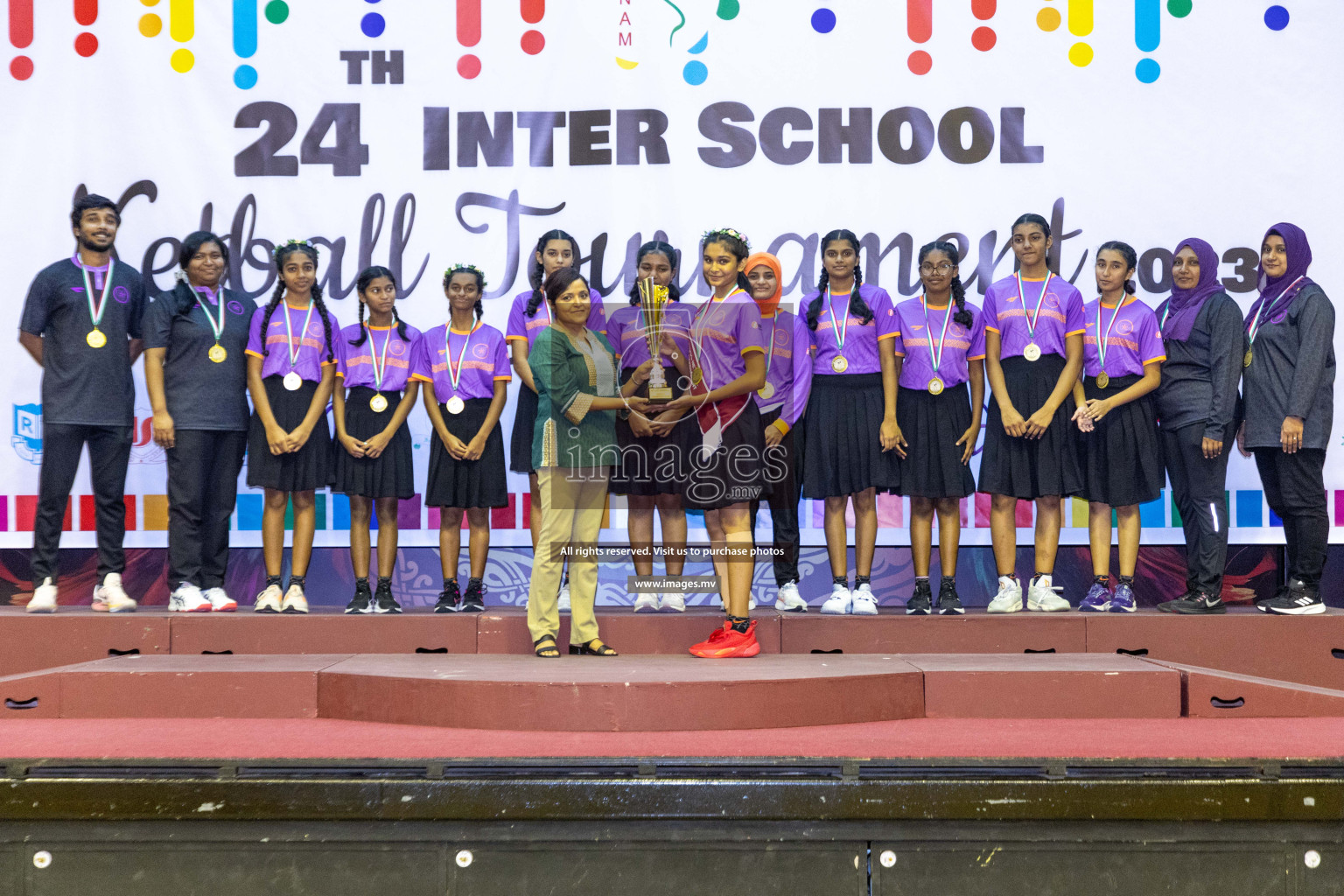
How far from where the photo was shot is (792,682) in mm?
3021

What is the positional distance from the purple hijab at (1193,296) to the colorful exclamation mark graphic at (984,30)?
1.27 metres

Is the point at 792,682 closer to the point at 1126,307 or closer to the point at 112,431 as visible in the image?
the point at 1126,307

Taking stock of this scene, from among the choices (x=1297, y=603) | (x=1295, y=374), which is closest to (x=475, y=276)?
(x=1295, y=374)

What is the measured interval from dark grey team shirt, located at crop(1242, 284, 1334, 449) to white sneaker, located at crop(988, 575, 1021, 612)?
113cm

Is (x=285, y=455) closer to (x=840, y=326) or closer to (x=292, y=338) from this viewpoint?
(x=292, y=338)

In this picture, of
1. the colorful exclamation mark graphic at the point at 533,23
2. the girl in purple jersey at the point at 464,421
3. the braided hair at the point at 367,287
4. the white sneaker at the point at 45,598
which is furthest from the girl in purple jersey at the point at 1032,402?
the white sneaker at the point at 45,598

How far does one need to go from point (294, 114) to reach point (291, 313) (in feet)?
3.63

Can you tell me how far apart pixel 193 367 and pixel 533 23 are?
216 centimetres

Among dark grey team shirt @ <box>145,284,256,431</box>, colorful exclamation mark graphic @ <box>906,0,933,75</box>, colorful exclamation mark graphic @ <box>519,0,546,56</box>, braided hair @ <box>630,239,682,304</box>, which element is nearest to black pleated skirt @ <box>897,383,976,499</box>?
braided hair @ <box>630,239,682,304</box>

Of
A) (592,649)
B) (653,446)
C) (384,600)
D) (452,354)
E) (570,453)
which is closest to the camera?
(570,453)

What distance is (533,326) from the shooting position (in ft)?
14.3

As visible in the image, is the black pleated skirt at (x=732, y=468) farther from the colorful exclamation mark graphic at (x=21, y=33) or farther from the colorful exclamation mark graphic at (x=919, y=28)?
the colorful exclamation mark graphic at (x=21, y=33)

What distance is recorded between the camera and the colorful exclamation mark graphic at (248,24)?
16.1 ft

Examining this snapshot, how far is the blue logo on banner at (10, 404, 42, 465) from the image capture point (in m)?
4.86
